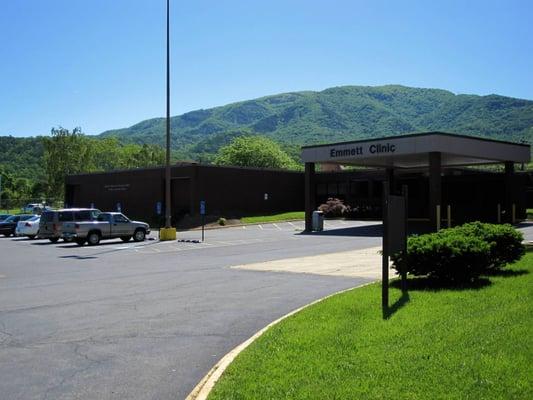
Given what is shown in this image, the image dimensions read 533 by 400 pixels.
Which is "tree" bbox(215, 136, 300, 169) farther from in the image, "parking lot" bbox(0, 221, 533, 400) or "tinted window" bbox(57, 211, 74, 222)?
"parking lot" bbox(0, 221, 533, 400)

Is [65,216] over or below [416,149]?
below

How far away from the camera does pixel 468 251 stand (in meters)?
11.0

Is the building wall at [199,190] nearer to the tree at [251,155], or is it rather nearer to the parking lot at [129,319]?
the parking lot at [129,319]

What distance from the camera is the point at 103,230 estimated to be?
31.5m

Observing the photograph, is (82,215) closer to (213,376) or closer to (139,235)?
(139,235)

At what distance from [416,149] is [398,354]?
97.0ft

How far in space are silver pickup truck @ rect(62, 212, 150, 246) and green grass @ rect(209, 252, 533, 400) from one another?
23.2 meters

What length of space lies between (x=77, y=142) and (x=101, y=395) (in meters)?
82.7

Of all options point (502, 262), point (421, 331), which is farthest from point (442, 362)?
point (502, 262)

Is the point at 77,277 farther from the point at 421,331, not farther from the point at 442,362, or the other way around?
the point at 442,362

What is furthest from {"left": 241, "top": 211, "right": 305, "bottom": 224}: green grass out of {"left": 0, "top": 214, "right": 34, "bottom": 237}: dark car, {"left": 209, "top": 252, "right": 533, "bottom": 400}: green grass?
{"left": 209, "top": 252, "right": 533, "bottom": 400}: green grass

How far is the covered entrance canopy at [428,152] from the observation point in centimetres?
3438

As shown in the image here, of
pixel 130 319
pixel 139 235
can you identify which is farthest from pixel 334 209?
pixel 130 319

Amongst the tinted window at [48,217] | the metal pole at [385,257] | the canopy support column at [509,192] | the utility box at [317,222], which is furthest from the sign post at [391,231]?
the canopy support column at [509,192]
